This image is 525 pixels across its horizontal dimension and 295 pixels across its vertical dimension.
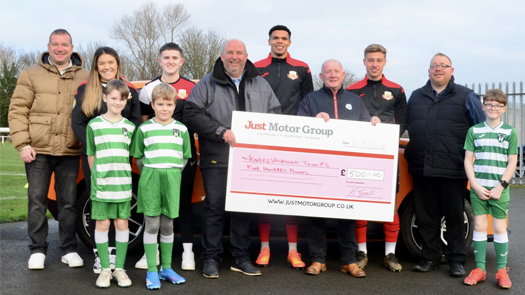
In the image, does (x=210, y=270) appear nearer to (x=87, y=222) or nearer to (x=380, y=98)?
(x=87, y=222)

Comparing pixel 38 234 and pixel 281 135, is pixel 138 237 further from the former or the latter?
pixel 281 135

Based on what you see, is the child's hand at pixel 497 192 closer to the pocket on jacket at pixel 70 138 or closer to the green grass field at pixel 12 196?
the pocket on jacket at pixel 70 138

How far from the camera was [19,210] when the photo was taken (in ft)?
24.0

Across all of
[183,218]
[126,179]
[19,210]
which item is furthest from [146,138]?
[19,210]

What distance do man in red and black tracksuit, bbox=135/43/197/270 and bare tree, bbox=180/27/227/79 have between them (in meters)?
23.5

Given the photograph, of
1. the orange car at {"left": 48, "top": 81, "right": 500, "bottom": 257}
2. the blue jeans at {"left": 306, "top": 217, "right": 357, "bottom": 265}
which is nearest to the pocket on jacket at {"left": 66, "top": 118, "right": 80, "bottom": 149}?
the orange car at {"left": 48, "top": 81, "right": 500, "bottom": 257}

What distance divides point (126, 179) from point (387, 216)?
7.96ft

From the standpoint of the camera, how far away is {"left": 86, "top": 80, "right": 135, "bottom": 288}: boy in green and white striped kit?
391 centimetres

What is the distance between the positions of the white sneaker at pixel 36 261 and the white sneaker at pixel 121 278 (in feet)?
2.92

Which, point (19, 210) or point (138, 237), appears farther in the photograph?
point (19, 210)

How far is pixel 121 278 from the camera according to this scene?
392 cm

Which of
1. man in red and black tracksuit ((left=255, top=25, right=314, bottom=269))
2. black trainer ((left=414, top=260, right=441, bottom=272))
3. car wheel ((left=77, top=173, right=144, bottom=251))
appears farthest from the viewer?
man in red and black tracksuit ((left=255, top=25, right=314, bottom=269))

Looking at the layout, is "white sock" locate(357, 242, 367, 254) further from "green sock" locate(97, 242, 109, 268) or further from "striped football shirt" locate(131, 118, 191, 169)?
"green sock" locate(97, 242, 109, 268)

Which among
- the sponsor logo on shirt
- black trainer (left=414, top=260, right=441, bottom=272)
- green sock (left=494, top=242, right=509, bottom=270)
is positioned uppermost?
the sponsor logo on shirt
